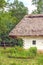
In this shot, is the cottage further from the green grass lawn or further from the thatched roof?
the green grass lawn

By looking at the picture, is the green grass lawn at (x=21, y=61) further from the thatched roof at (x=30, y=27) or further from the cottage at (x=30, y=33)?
the thatched roof at (x=30, y=27)

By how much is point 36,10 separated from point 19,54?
83.5 ft

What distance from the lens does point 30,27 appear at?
28266mm

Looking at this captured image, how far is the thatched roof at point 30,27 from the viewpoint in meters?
27.1

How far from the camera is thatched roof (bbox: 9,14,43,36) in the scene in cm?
2711

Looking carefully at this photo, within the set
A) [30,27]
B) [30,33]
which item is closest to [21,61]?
[30,33]

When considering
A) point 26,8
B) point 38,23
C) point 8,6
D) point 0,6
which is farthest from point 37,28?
point 26,8

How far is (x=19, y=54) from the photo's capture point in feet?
74.2

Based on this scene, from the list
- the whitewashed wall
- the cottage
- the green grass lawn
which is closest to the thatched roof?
the cottage

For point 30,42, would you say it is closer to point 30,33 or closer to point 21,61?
point 30,33

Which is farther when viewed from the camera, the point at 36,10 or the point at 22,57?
the point at 36,10

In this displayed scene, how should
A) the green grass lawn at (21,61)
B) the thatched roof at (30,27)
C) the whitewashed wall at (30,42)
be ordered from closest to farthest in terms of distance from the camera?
the green grass lawn at (21,61) < the whitewashed wall at (30,42) < the thatched roof at (30,27)

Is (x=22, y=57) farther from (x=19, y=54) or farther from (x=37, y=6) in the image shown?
(x=37, y=6)

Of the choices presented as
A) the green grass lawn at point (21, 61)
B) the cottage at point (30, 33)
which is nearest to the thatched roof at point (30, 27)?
the cottage at point (30, 33)
